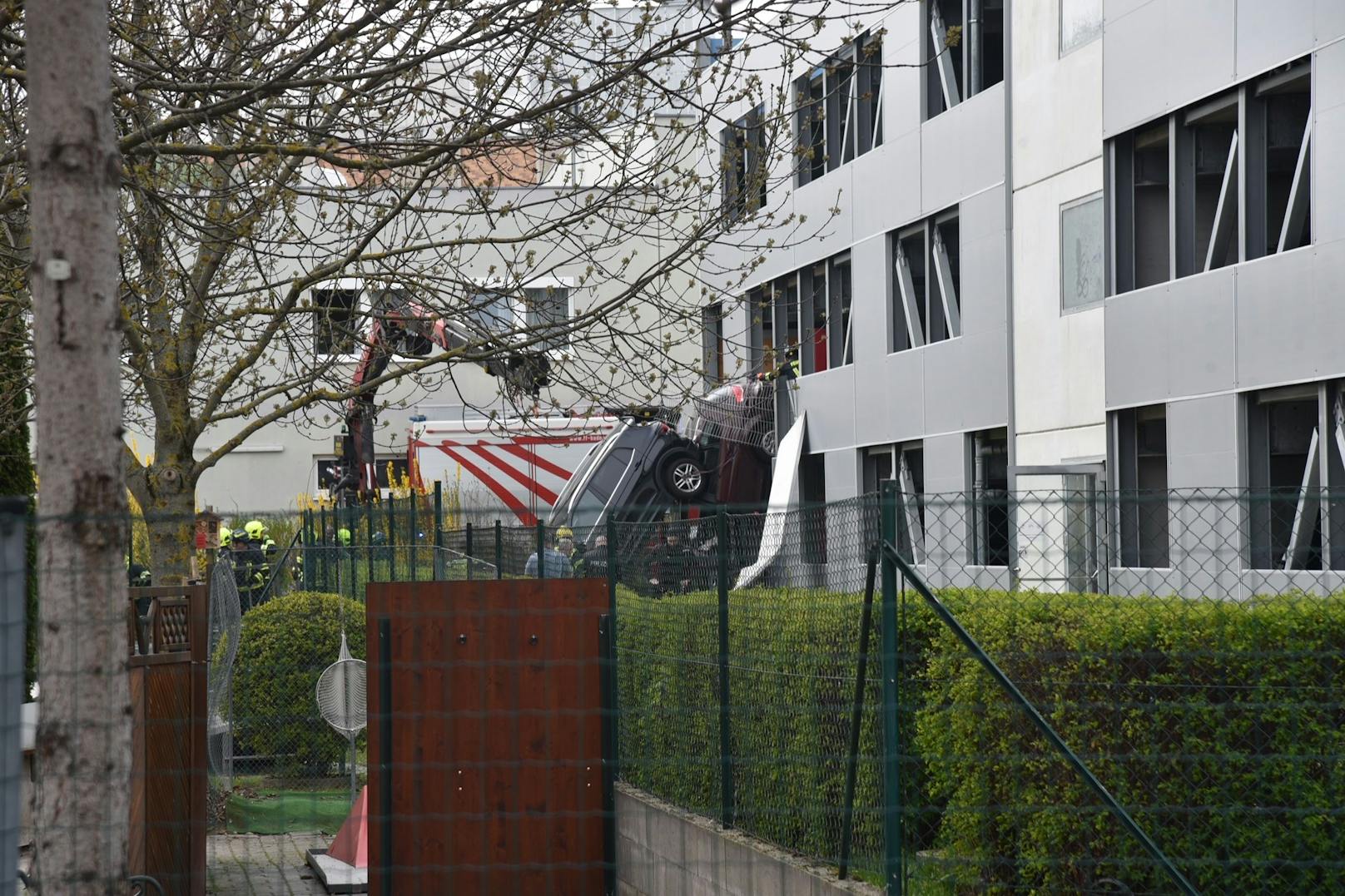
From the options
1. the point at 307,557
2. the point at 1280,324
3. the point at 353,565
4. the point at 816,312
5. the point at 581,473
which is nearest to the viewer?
the point at 1280,324

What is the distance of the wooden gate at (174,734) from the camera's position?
8195mm

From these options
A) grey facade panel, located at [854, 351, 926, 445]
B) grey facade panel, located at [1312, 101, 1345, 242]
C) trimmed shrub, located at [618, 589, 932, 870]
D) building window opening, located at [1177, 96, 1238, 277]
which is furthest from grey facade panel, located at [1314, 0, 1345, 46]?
grey facade panel, located at [854, 351, 926, 445]

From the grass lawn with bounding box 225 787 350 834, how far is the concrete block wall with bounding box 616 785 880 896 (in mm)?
3832

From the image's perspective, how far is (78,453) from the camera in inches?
164

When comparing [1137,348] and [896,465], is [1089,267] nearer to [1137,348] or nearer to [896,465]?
[1137,348]

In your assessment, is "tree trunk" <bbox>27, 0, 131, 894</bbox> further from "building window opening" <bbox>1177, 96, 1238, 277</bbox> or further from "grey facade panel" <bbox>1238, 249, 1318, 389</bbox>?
"building window opening" <bbox>1177, 96, 1238, 277</bbox>

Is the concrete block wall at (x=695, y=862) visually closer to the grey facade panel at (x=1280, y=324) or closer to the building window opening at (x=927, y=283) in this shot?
the grey facade panel at (x=1280, y=324)

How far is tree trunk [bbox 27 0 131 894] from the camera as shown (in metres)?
4.11

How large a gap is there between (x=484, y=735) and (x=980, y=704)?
3756mm

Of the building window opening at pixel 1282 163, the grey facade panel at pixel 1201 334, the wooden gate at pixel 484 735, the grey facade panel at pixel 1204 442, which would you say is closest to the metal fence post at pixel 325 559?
the wooden gate at pixel 484 735

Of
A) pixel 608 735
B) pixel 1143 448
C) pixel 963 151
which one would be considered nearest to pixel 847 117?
pixel 963 151

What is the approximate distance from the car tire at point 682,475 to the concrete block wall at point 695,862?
16.3m

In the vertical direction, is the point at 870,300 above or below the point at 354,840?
above

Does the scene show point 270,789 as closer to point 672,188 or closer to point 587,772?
point 587,772
